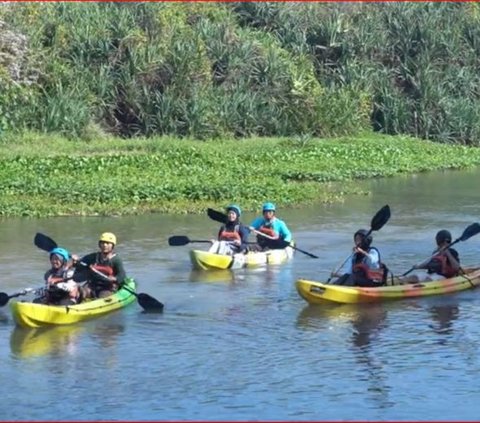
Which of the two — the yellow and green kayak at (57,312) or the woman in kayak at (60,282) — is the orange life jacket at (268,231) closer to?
the yellow and green kayak at (57,312)

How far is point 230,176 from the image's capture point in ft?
91.4

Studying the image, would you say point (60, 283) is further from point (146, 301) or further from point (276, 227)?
point (276, 227)

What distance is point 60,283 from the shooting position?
15766 mm

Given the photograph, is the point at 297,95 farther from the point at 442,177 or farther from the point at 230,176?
the point at 230,176

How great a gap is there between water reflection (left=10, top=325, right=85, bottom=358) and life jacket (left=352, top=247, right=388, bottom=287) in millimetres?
3724

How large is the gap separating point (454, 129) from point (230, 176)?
12261 millimetres

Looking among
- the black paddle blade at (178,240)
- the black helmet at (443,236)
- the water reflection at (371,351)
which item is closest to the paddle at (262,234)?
the black paddle blade at (178,240)

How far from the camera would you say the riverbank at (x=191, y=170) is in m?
24.8

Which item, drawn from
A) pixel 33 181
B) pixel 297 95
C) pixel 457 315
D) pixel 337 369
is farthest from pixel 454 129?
pixel 337 369

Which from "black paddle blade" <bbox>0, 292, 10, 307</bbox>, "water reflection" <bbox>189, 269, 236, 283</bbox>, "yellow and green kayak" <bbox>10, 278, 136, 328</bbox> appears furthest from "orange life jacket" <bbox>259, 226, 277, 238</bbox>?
"black paddle blade" <bbox>0, 292, 10, 307</bbox>

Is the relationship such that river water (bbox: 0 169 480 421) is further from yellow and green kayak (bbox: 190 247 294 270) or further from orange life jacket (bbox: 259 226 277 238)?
orange life jacket (bbox: 259 226 277 238)

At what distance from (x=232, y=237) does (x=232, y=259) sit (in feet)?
1.98

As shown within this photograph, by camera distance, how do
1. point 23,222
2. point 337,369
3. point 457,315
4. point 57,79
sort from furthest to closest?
point 57,79 → point 23,222 → point 457,315 → point 337,369

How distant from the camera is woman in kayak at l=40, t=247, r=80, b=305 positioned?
15750mm
